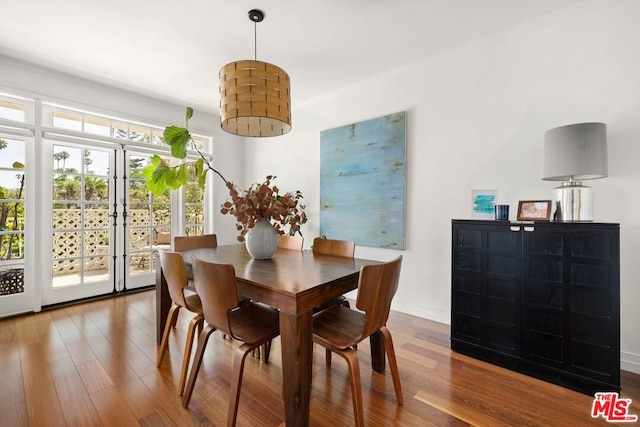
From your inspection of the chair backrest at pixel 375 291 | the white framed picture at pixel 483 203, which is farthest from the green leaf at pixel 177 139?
the white framed picture at pixel 483 203

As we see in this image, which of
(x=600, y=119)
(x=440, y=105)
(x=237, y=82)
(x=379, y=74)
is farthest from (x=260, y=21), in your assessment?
(x=600, y=119)

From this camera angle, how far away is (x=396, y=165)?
2.91 m

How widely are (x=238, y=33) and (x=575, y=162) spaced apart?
8.93ft

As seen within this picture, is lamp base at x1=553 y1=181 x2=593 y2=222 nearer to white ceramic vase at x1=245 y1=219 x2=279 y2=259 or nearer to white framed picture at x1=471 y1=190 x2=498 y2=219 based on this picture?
white framed picture at x1=471 y1=190 x2=498 y2=219

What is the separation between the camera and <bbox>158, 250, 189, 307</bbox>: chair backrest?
66.3 inches

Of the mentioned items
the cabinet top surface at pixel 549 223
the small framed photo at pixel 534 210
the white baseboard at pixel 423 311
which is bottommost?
the white baseboard at pixel 423 311

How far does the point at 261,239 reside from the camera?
191cm

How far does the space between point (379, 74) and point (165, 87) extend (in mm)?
2638

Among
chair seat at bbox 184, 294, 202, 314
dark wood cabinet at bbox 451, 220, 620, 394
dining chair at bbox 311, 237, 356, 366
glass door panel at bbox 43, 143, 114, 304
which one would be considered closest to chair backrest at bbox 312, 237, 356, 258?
dining chair at bbox 311, 237, 356, 366

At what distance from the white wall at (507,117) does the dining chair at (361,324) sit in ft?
4.74

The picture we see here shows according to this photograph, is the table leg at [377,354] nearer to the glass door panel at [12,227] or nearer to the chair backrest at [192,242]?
the chair backrest at [192,242]

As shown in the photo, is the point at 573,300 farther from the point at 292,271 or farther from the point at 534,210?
the point at 292,271

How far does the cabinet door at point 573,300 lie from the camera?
159cm

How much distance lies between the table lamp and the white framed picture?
0.49 meters
